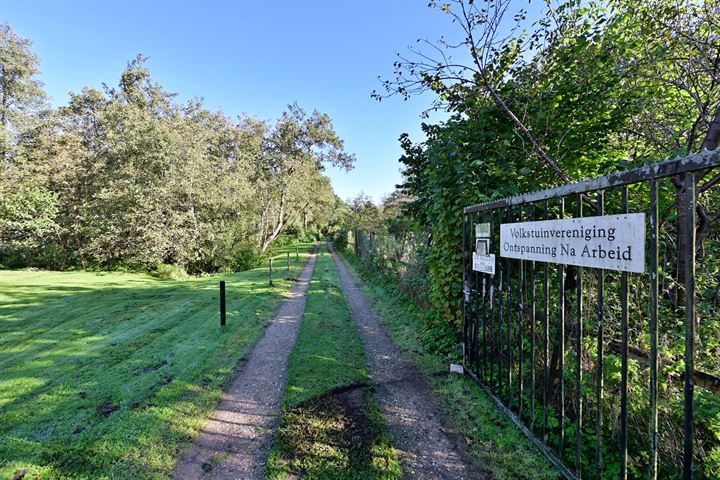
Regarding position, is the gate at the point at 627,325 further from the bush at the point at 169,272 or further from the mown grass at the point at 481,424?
the bush at the point at 169,272

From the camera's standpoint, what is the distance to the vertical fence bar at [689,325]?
1.68 metres

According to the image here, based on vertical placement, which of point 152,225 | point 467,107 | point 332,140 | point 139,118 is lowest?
point 152,225

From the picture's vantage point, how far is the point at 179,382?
4.34 meters

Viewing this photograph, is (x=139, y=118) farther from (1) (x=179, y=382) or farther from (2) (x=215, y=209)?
(1) (x=179, y=382)

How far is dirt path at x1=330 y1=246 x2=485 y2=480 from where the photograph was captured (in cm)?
281

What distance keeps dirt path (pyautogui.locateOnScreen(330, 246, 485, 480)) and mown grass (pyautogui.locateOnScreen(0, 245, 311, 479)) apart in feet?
6.98

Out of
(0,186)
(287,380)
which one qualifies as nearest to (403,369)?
(287,380)

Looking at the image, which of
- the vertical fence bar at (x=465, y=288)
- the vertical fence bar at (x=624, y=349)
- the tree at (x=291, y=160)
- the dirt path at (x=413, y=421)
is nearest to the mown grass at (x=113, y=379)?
the dirt path at (x=413, y=421)

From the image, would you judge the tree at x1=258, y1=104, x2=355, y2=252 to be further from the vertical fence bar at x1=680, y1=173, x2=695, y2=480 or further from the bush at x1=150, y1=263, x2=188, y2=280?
the vertical fence bar at x1=680, y1=173, x2=695, y2=480

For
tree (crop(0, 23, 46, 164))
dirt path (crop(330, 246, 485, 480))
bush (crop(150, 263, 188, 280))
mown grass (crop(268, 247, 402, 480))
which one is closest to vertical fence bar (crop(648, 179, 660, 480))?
dirt path (crop(330, 246, 485, 480))

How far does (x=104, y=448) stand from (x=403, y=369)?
142 inches

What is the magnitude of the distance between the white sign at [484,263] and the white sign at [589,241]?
540 mm

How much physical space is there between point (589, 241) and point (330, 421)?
3.04 meters

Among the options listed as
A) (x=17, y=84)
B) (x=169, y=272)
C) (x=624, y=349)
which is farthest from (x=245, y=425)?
(x=17, y=84)
